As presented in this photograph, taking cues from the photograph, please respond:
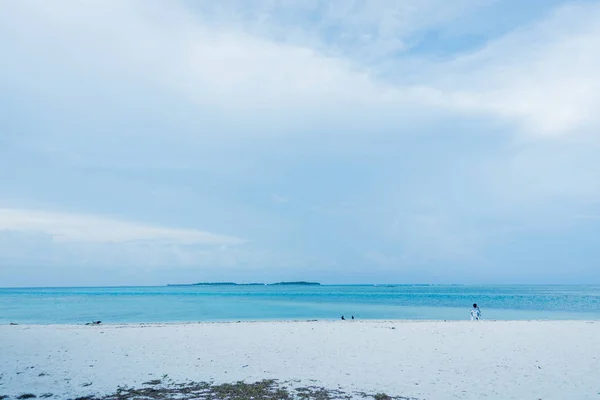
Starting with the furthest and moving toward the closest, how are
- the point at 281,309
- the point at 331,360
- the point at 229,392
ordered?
the point at 281,309, the point at 331,360, the point at 229,392

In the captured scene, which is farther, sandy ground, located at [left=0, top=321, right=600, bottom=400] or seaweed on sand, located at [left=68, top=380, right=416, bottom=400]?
sandy ground, located at [left=0, top=321, right=600, bottom=400]

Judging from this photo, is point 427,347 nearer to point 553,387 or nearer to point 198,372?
point 553,387

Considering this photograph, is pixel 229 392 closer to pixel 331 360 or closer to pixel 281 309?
pixel 331 360

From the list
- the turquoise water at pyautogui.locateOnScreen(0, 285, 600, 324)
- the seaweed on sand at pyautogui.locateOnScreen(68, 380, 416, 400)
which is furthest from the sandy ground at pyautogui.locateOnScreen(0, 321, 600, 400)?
the turquoise water at pyautogui.locateOnScreen(0, 285, 600, 324)

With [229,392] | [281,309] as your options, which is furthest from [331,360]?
[281,309]

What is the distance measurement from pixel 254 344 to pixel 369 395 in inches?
309

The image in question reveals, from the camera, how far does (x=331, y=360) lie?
14781 millimetres

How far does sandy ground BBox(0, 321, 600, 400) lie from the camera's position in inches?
459

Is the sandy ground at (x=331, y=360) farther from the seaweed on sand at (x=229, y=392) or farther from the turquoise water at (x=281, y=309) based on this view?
the turquoise water at (x=281, y=309)

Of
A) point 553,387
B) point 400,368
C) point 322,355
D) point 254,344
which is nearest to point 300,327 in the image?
point 254,344

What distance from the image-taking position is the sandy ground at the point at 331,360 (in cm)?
1165

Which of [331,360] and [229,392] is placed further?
[331,360]

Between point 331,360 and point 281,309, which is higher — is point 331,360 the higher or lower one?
the higher one

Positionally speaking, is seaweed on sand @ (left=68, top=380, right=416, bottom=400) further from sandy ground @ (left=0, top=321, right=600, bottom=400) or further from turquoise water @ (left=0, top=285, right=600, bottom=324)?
turquoise water @ (left=0, top=285, right=600, bottom=324)
